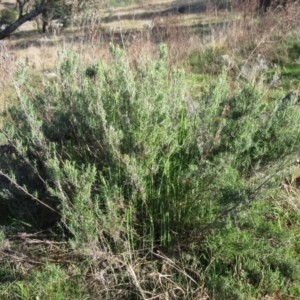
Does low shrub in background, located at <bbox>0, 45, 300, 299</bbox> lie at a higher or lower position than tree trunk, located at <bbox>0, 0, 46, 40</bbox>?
lower

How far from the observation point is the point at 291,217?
2.86 meters

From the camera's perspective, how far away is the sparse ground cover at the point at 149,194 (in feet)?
7.25

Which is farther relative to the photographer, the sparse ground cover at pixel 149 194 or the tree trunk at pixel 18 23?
the tree trunk at pixel 18 23

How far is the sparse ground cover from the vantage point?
2.21m

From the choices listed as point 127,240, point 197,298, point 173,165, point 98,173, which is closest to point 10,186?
point 98,173

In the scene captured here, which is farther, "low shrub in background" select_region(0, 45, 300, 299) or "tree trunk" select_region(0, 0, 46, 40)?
"tree trunk" select_region(0, 0, 46, 40)

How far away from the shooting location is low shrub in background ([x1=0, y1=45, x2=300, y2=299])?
2211mm

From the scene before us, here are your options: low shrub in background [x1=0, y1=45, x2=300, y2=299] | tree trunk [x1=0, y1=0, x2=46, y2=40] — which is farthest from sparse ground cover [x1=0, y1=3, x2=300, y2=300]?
tree trunk [x1=0, y1=0, x2=46, y2=40]

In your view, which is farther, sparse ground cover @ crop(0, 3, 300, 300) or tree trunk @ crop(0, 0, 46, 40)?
tree trunk @ crop(0, 0, 46, 40)

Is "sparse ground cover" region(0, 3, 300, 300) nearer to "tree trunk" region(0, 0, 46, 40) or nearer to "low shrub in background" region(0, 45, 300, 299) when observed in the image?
"low shrub in background" region(0, 45, 300, 299)

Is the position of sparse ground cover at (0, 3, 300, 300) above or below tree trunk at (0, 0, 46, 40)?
below

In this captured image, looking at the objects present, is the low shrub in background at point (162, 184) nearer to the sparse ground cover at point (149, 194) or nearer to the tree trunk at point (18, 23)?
the sparse ground cover at point (149, 194)

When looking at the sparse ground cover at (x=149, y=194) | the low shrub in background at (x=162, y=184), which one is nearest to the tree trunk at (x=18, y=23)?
the sparse ground cover at (x=149, y=194)

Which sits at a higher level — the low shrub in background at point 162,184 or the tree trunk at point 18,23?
the tree trunk at point 18,23
